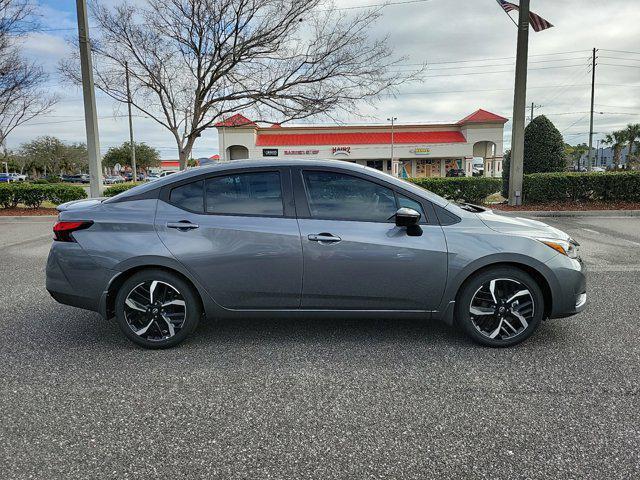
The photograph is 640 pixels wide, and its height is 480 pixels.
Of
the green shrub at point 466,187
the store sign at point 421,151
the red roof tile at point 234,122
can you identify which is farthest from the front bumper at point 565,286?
the store sign at point 421,151

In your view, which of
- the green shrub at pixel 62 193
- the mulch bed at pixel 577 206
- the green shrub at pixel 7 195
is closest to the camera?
the mulch bed at pixel 577 206

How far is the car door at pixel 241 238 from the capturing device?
3.63 meters

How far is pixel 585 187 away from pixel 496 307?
13.4 meters

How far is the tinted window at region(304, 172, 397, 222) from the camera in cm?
370

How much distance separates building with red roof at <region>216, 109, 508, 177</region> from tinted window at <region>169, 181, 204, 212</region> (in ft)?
134

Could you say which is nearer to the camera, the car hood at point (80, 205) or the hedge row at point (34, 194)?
the car hood at point (80, 205)

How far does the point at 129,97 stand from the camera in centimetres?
1700

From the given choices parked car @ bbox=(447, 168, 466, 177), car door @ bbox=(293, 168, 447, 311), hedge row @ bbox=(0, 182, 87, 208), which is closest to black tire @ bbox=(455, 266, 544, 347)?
car door @ bbox=(293, 168, 447, 311)

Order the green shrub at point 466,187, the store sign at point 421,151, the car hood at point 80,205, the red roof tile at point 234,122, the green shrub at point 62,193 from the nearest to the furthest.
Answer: the car hood at point 80,205, the green shrub at point 466,187, the green shrub at point 62,193, the red roof tile at point 234,122, the store sign at point 421,151

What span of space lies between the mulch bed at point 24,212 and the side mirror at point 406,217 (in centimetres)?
1455

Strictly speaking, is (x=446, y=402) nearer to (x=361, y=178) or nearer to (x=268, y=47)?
(x=361, y=178)

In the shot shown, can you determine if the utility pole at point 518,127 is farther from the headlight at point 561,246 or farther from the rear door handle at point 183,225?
the rear door handle at point 183,225

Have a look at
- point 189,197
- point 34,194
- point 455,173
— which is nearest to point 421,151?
point 455,173

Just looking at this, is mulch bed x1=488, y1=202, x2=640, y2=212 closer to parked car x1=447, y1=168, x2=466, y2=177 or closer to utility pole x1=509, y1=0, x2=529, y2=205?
utility pole x1=509, y1=0, x2=529, y2=205
